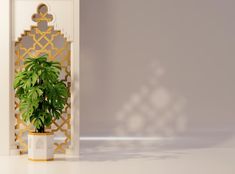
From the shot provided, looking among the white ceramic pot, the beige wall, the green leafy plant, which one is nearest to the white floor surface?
the white ceramic pot

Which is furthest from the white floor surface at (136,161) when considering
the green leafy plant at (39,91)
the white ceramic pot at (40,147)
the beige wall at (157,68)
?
the beige wall at (157,68)

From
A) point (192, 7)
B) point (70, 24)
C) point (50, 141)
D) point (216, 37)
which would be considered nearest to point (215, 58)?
point (216, 37)

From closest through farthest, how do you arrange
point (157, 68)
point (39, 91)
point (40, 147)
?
point (39, 91), point (40, 147), point (157, 68)

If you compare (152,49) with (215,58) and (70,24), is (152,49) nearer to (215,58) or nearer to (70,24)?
(215,58)

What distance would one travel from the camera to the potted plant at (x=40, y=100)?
16.2 feet

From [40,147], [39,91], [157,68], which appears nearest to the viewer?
[39,91]

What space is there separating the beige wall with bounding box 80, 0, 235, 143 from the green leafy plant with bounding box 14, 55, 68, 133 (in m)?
1.59

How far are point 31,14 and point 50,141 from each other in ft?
4.51

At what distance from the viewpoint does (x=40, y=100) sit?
4961 mm

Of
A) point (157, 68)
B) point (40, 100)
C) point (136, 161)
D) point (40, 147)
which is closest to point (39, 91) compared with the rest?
point (40, 100)

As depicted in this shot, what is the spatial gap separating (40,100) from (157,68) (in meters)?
2.22

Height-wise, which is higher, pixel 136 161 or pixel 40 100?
pixel 40 100

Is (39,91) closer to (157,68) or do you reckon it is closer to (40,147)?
(40,147)

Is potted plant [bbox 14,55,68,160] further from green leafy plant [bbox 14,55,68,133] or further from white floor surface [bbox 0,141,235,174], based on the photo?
white floor surface [bbox 0,141,235,174]
